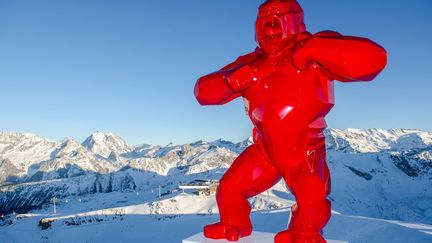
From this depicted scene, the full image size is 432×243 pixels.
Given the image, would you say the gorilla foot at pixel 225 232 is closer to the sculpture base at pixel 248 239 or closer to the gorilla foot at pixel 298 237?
the sculpture base at pixel 248 239

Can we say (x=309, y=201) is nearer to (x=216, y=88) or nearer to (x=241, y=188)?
(x=241, y=188)

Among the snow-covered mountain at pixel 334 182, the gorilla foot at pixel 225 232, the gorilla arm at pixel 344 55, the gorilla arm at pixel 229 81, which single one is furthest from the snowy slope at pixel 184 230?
the snow-covered mountain at pixel 334 182

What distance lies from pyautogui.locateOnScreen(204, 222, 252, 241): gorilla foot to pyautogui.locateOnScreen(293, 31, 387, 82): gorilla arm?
5.53 feet

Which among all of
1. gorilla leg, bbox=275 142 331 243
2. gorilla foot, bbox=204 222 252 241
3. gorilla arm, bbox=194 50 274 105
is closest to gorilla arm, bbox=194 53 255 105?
gorilla arm, bbox=194 50 274 105

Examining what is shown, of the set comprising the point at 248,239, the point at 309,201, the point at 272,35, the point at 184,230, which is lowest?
→ the point at 184,230

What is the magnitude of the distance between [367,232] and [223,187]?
19.0 ft

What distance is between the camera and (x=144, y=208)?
72.0ft

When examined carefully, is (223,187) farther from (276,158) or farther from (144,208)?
(144,208)

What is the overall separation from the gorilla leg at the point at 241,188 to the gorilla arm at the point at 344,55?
3.58 feet

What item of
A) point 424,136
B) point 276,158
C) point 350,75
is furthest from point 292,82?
point 424,136

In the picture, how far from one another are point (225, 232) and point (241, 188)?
0.45 metres

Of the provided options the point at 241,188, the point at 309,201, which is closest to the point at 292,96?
the point at 309,201

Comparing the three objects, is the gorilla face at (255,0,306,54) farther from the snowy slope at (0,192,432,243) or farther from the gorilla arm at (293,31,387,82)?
the snowy slope at (0,192,432,243)

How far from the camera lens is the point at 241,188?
3824 millimetres
